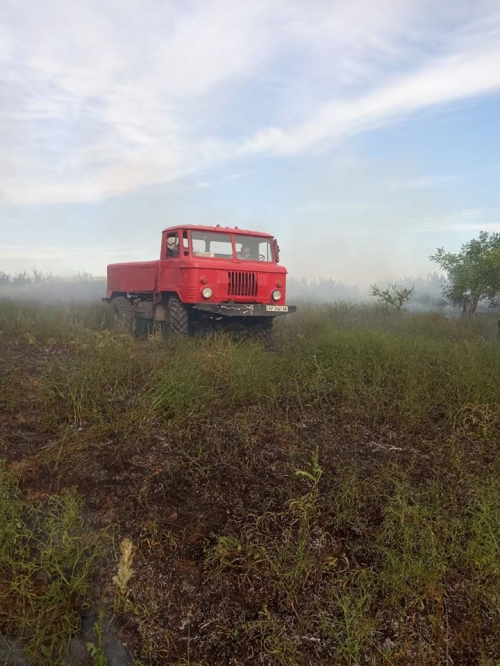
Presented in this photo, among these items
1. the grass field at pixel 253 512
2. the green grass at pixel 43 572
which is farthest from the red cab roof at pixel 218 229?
the green grass at pixel 43 572

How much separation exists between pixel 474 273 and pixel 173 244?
933 centimetres

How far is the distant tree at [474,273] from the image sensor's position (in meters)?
13.0

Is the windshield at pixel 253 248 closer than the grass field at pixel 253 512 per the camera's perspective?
No

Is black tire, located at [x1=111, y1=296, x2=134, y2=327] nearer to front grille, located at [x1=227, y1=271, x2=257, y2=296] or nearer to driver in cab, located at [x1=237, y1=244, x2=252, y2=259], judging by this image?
front grille, located at [x1=227, y1=271, x2=257, y2=296]

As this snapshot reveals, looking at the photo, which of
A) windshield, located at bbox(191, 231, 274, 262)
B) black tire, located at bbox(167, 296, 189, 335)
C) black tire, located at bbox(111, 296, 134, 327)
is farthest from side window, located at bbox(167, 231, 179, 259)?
black tire, located at bbox(111, 296, 134, 327)

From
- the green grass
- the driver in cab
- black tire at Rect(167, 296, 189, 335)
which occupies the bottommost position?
the green grass

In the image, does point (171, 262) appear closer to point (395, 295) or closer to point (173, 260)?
point (173, 260)

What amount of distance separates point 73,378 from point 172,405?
1222 mm

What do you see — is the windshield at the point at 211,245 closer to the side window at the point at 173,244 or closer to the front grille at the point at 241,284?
the side window at the point at 173,244

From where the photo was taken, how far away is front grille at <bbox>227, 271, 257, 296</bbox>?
8.26 meters

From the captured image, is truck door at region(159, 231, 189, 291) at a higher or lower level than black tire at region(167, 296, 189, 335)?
higher

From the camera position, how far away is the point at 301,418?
4.78 m

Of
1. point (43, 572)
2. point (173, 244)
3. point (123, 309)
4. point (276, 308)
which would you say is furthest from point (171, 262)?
point (43, 572)

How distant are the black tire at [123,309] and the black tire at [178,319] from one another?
1933mm
